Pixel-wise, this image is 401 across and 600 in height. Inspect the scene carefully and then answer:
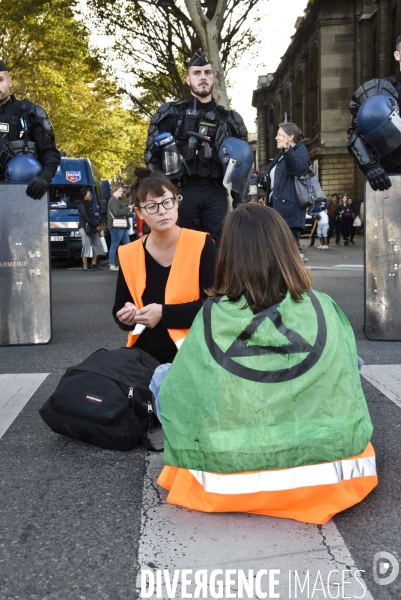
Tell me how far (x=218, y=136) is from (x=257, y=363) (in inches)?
153

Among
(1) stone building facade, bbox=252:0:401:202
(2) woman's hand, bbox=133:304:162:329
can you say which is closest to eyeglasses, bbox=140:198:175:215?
(2) woman's hand, bbox=133:304:162:329

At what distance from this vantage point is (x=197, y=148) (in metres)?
6.45

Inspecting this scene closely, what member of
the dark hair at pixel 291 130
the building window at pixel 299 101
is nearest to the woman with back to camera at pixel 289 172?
the dark hair at pixel 291 130

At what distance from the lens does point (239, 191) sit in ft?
21.4

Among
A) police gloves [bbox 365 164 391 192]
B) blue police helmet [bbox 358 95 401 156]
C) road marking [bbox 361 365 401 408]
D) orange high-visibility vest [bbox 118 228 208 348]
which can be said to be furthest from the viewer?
police gloves [bbox 365 164 391 192]

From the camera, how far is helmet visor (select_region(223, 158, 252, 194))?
6371 millimetres

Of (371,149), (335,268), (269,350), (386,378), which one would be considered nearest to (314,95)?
(335,268)

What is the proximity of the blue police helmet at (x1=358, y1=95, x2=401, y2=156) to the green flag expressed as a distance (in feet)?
11.0

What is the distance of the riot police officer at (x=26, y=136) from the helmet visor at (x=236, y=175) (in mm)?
1398

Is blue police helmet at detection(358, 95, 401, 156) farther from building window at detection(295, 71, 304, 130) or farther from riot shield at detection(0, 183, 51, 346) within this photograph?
building window at detection(295, 71, 304, 130)

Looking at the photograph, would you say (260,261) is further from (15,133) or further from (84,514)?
(15,133)

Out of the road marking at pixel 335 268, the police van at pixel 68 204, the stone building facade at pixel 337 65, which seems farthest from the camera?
the stone building facade at pixel 337 65

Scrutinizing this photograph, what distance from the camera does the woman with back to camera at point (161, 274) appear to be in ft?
13.3

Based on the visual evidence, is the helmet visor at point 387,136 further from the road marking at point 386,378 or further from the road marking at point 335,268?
the road marking at point 335,268
